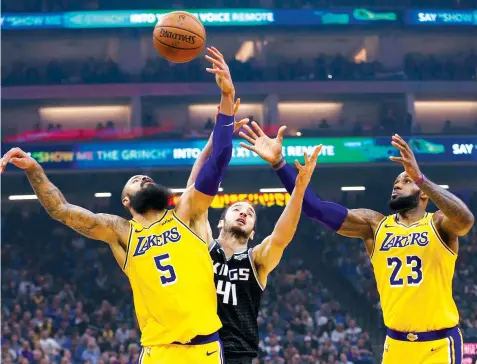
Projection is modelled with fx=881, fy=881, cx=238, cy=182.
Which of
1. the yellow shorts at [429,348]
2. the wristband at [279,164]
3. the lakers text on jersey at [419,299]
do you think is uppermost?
the wristband at [279,164]

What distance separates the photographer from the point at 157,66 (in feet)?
99.5

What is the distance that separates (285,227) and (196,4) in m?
26.6

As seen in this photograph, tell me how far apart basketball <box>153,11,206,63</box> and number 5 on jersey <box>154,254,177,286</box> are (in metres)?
2.39

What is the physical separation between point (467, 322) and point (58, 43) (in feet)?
60.1

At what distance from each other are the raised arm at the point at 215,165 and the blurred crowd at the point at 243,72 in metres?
23.0

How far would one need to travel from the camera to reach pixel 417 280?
6.62 m

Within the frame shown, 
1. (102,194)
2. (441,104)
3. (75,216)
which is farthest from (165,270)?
(441,104)

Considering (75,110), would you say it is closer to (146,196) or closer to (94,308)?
(94,308)

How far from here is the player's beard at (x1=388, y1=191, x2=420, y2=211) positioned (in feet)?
22.6

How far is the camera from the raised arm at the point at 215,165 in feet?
19.0

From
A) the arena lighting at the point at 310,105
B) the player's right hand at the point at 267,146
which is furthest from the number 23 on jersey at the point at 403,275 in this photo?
the arena lighting at the point at 310,105

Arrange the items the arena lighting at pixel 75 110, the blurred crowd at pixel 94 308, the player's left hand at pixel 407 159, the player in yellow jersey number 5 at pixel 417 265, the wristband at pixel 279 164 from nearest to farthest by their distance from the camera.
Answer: the player's left hand at pixel 407 159 < the player in yellow jersey number 5 at pixel 417 265 < the wristband at pixel 279 164 < the blurred crowd at pixel 94 308 < the arena lighting at pixel 75 110

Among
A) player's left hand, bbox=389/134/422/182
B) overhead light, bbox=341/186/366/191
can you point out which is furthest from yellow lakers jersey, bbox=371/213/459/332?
overhead light, bbox=341/186/366/191

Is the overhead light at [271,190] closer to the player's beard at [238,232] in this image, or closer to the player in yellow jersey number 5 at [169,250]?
the player's beard at [238,232]
